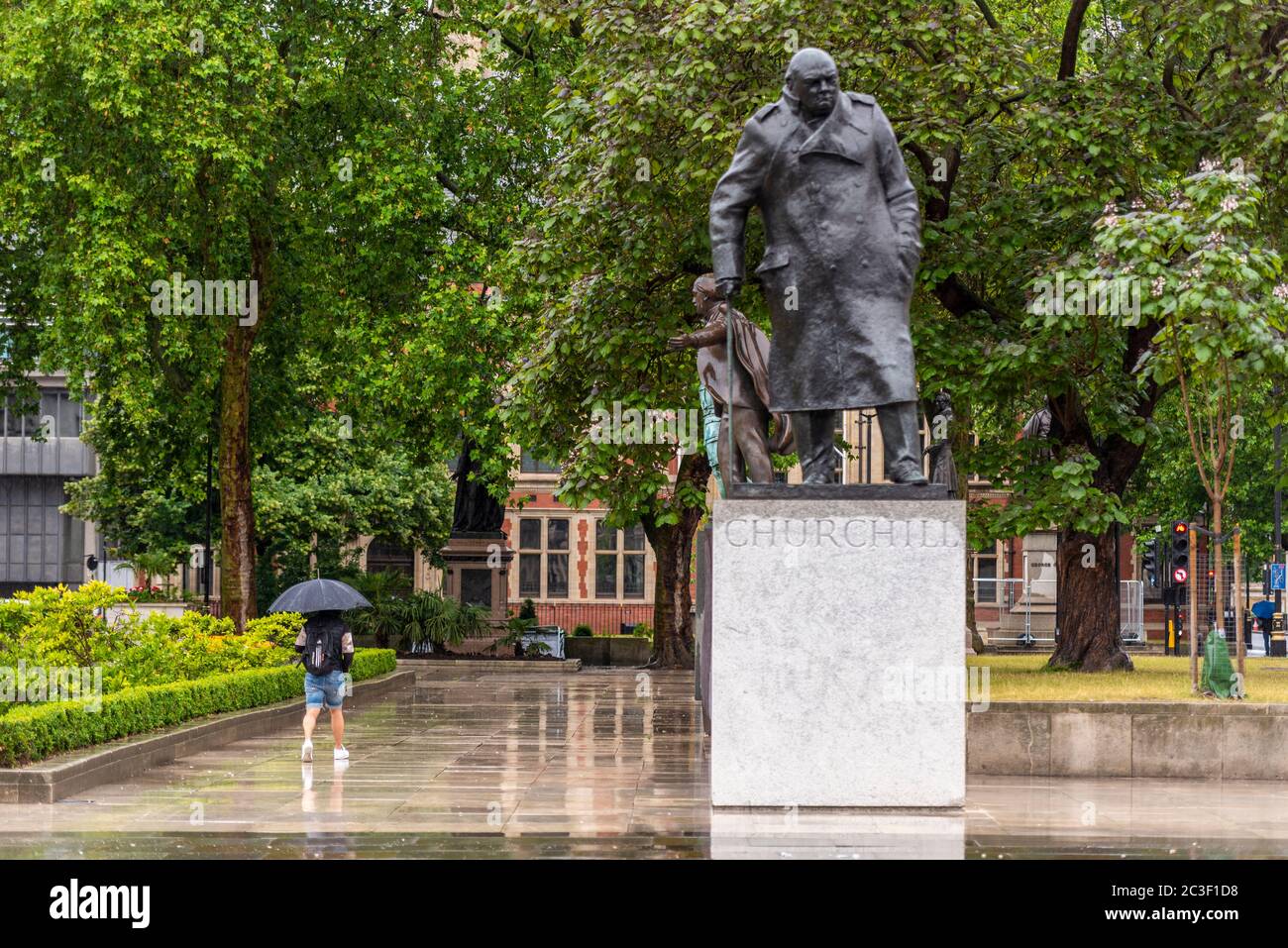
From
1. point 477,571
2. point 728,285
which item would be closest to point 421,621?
point 477,571

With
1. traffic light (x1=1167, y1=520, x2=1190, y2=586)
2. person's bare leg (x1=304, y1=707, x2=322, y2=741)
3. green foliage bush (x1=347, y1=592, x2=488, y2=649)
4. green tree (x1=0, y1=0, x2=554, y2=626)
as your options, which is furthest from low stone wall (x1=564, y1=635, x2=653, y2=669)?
person's bare leg (x1=304, y1=707, x2=322, y2=741)

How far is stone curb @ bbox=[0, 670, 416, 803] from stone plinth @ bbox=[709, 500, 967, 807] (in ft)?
17.5

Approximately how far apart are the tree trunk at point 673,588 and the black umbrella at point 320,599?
18.7 meters

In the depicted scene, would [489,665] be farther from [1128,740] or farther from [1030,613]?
[1128,740]

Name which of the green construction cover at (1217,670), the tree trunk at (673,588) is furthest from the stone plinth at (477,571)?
the green construction cover at (1217,670)

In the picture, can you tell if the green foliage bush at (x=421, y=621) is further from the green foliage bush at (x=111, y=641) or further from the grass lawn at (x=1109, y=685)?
the grass lawn at (x=1109, y=685)

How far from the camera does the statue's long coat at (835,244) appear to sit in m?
11.6

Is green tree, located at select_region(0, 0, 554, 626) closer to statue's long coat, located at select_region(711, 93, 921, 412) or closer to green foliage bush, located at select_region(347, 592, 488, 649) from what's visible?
green foliage bush, located at select_region(347, 592, 488, 649)

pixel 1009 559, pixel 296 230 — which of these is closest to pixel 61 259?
pixel 296 230

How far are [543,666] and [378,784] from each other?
2396 cm

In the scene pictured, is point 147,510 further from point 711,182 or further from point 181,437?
point 711,182

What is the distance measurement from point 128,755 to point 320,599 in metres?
2.42

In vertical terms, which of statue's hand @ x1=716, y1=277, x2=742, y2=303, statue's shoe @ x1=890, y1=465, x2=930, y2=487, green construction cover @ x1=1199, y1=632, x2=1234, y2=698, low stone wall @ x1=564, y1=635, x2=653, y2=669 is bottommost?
low stone wall @ x1=564, y1=635, x2=653, y2=669

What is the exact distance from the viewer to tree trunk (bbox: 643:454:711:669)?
3641 cm
